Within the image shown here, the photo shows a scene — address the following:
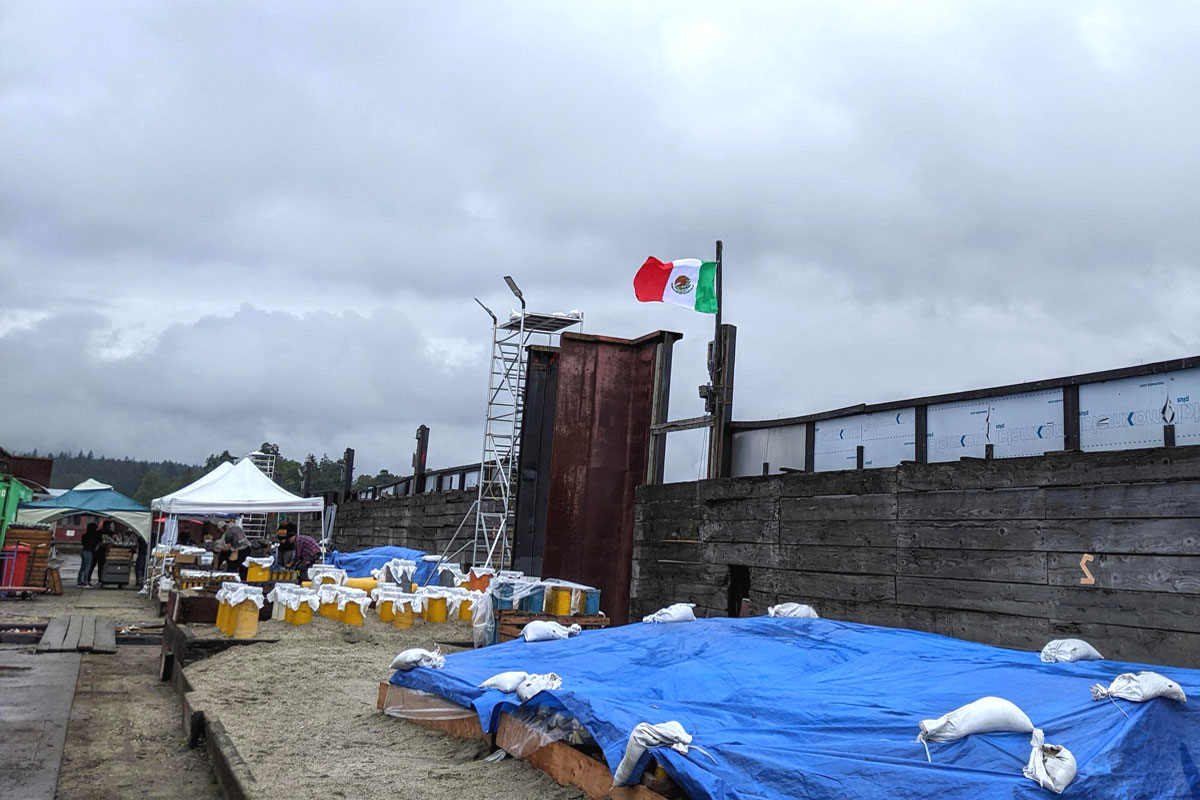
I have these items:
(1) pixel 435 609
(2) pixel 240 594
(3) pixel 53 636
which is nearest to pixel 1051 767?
(2) pixel 240 594

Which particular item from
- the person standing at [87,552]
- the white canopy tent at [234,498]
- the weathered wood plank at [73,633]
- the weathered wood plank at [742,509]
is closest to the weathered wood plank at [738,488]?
the weathered wood plank at [742,509]

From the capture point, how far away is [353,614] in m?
12.0

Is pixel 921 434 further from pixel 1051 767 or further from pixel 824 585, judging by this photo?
pixel 1051 767

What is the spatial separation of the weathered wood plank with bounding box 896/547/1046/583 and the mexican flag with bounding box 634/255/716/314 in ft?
16.3

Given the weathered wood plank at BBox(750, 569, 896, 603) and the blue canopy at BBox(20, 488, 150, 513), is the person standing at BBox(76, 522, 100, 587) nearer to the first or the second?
the blue canopy at BBox(20, 488, 150, 513)

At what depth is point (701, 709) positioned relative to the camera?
16.5 ft

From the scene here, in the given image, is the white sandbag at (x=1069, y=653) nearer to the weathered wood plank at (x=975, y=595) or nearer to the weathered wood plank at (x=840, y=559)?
the weathered wood plank at (x=975, y=595)

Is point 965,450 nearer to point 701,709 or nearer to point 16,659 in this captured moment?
point 701,709

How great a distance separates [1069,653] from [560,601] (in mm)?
6839

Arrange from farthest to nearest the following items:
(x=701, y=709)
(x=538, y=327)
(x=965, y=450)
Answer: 1. (x=538, y=327)
2. (x=965, y=450)
3. (x=701, y=709)

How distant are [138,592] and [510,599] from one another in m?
15.7

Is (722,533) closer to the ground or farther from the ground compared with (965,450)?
closer to the ground

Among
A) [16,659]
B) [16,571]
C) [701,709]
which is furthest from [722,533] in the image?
[16,571]

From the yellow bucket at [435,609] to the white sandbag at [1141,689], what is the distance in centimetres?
986
